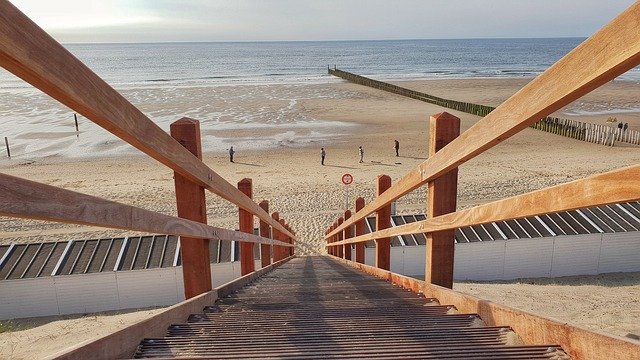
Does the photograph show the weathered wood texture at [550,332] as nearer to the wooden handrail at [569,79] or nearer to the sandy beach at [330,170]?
the wooden handrail at [569,79]

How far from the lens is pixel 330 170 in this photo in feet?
74.8

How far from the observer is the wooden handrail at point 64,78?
38.5 inches

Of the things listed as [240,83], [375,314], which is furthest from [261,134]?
[240,83]

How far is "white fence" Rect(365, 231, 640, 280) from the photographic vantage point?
1114 centimetres

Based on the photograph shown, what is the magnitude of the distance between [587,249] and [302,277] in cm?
875

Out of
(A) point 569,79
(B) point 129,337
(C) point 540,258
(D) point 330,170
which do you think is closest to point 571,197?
(A) point 569,79

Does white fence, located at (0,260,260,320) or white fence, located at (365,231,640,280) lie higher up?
white fence, located at (365,231,640,280)

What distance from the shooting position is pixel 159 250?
35.9 feet

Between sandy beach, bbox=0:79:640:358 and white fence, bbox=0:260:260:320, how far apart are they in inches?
35.5

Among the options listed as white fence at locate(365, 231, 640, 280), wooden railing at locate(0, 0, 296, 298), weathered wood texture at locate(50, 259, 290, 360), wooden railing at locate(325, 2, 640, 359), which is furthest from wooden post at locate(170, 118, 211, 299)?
white fence at locate(365, 231, 640, 280)

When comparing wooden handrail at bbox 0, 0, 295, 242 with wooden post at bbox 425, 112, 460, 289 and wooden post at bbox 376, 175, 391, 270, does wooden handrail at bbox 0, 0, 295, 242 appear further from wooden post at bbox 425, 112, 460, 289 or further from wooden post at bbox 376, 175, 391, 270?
wooden post at bbox 376, 175, 391, 270

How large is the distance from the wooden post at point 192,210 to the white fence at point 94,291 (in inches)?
280

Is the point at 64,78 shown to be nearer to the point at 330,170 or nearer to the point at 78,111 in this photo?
the point at 78,111

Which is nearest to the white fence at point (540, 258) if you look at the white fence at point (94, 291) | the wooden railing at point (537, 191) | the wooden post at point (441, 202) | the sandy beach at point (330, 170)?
the sandy beach at point (330, 170)
